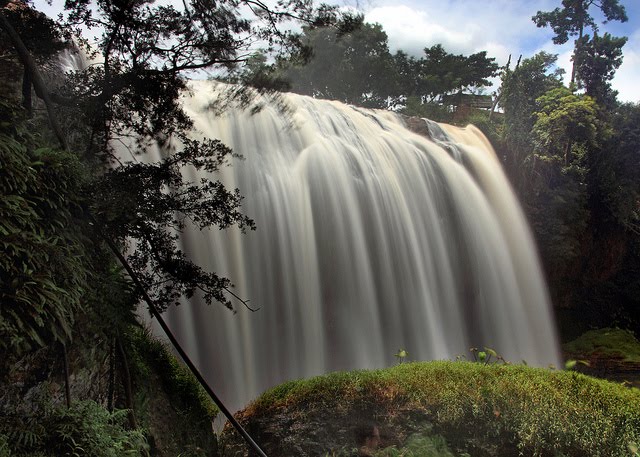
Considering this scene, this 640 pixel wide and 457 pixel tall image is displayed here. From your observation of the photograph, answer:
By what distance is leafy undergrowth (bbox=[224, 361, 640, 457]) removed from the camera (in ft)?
13.9

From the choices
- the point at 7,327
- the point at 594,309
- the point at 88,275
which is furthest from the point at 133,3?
the point at 594,309

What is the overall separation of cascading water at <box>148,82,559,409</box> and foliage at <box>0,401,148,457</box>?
298cm

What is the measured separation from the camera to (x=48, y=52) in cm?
394

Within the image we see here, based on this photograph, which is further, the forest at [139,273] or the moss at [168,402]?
the moss at [168,402]

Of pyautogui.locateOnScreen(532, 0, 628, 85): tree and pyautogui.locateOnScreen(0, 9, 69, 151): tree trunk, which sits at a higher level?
pyautogui.locateOnScreen(532, 0, 628, 85): tree

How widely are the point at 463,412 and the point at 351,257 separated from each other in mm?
3702

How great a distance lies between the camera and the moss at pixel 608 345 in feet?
36.8

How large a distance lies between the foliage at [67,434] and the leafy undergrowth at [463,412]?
1.95 metres

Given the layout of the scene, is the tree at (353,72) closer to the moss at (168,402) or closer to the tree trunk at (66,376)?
the moss at (168,402)

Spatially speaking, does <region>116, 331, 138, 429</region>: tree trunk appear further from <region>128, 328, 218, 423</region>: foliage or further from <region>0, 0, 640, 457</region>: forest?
<region>128, 328, 218, 423</region>: foliage

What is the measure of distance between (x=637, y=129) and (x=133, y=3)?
14.7 m

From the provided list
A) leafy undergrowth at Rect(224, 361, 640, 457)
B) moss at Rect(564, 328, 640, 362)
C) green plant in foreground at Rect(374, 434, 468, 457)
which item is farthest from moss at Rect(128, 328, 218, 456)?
moss at Rect(564, 328, 640, 362)

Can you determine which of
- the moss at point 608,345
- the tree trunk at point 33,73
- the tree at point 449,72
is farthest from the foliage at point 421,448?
the tree at point 449,72

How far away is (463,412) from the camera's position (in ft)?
15.0
